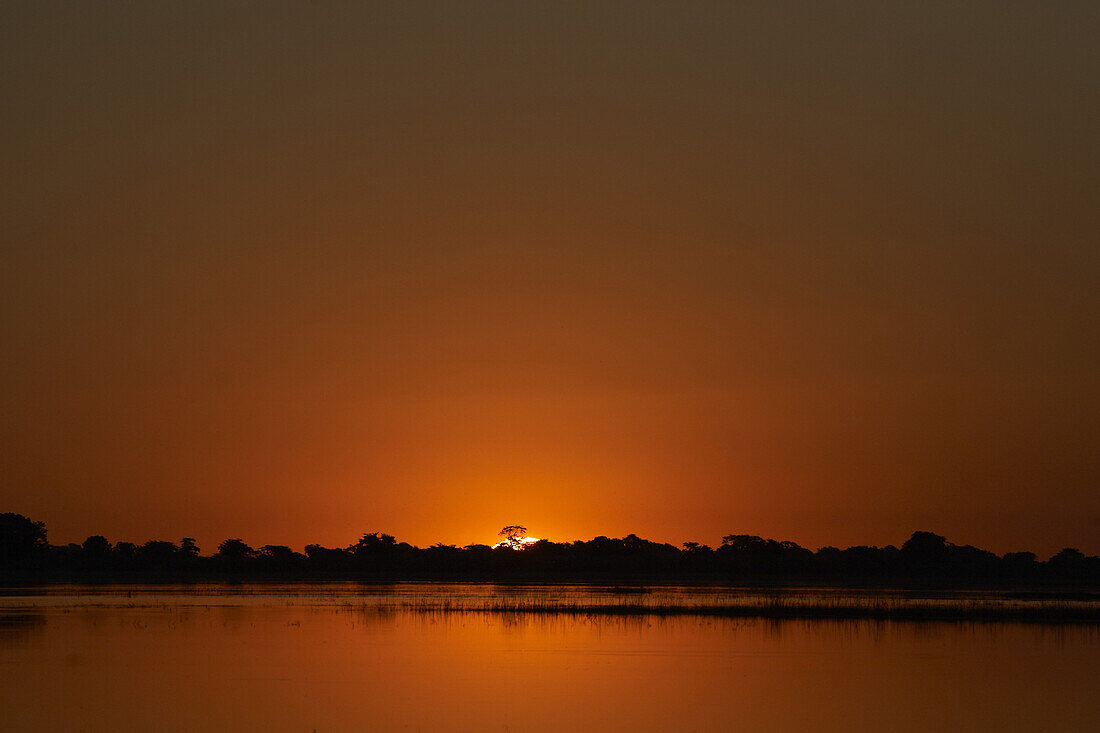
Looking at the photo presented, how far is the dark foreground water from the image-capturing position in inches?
1009

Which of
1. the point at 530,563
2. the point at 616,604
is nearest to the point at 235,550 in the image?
the point at 530,563

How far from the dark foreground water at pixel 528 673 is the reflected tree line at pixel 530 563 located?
71965 mm

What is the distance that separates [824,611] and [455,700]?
32490mm

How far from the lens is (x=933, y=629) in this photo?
4844 cm

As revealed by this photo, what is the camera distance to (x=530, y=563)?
138 m

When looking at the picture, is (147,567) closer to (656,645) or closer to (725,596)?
(725,596)

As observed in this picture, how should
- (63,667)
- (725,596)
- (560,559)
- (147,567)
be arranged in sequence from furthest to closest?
(560,559) < (147,567) < (725,596) < (63,667)

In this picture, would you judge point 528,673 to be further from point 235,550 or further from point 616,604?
point 235,550

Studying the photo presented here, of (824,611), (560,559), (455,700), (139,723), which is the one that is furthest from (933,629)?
(560,559)

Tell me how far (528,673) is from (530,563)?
10677cm

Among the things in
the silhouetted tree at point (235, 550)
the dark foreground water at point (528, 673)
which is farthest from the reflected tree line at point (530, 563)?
the dark foreground water at point (528, 673)

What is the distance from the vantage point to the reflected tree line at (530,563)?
12481cm

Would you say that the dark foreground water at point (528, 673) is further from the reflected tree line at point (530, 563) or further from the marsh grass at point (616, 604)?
the reflected tree line at point (530, 563)

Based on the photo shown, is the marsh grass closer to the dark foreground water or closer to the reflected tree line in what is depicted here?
the dark foreground water
